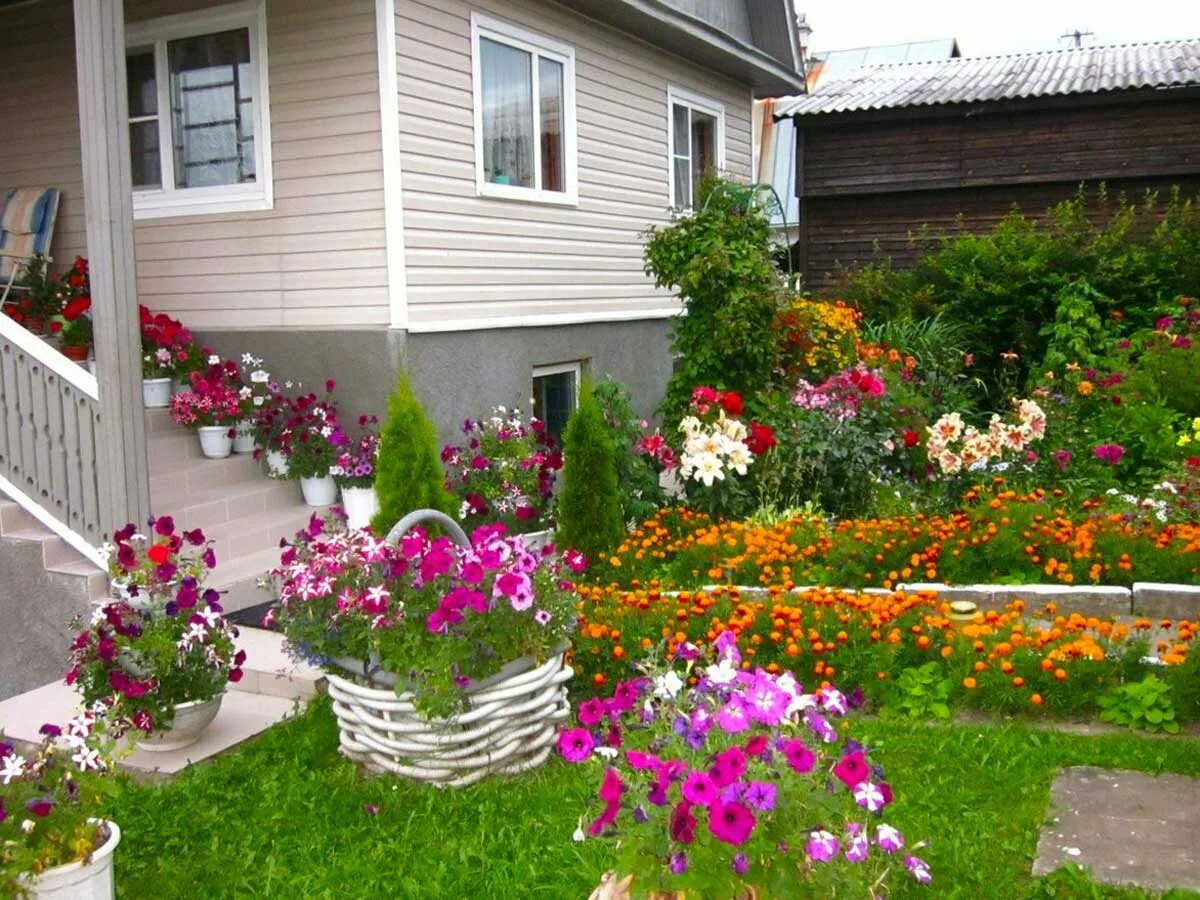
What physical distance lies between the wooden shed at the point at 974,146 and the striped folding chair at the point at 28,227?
9622mm

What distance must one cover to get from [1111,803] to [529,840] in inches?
70.6

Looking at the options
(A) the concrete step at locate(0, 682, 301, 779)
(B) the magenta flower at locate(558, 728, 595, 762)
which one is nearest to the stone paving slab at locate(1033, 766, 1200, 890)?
(B) the magenta flower at locate(558, 728, 595, 762)

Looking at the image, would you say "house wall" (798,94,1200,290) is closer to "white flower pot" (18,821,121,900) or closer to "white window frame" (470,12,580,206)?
"white window frame" (470,12,580,206)

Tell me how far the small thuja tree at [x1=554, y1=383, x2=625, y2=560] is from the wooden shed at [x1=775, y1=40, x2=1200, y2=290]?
9407 mm

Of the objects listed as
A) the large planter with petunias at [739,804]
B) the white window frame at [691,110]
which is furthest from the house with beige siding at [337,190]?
the large planter with petunias at [739,804]

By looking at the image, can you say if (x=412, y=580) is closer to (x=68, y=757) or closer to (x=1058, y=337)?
(x=68, y=757)

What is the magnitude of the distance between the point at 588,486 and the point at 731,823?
4.27 m

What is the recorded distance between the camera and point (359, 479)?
7152mm

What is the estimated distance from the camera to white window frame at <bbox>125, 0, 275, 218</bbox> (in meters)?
7.67

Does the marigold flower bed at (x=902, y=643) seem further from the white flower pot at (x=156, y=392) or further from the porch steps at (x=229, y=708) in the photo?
the white flower pot at (x=156, y=392)

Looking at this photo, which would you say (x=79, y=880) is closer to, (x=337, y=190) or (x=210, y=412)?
(x=210, y=412)

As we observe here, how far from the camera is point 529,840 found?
3498 mm

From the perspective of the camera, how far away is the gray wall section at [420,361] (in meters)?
7.46

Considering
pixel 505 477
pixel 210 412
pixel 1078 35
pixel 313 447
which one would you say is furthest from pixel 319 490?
pixel 1078 35
